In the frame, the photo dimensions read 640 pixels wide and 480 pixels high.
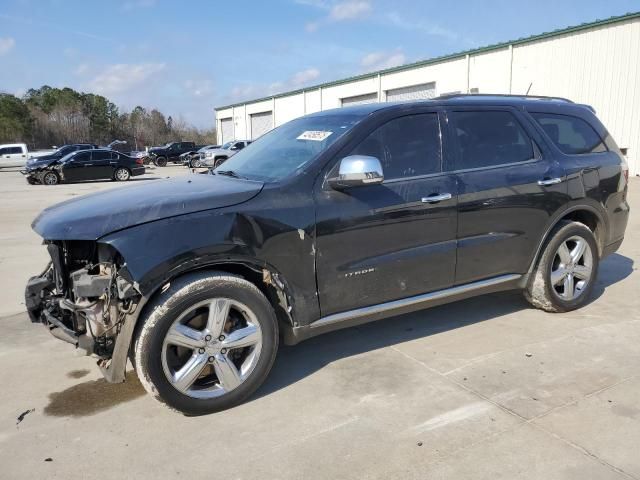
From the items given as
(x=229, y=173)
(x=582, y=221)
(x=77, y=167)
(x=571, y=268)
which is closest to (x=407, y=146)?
(x=229, y=173)

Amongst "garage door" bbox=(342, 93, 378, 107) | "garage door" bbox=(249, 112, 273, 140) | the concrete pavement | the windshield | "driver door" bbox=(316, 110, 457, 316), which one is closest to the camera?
the concrete pavement

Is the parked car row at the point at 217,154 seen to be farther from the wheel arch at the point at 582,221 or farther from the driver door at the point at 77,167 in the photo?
the wheel arch at the point at 582,221

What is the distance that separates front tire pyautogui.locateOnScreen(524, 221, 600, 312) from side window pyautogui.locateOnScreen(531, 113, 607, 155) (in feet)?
2.31

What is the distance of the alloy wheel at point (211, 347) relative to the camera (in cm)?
308

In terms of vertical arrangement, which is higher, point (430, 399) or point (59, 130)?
point (59, 130)

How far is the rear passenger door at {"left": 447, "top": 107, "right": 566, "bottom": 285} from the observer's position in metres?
4.04

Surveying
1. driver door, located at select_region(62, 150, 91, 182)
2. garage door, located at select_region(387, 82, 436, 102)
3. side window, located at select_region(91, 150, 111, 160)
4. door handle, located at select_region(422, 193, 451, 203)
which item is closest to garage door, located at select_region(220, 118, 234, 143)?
garage door, located at select_region(387, 82, 436, 102)

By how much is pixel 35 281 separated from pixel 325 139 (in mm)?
2154

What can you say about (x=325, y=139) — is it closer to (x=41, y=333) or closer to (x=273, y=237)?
(x=273, y=237)

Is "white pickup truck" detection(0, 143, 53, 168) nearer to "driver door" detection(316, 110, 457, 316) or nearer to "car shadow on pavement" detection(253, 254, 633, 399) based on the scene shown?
"car shadow on pavement" detection(253, 254, 633, 399)

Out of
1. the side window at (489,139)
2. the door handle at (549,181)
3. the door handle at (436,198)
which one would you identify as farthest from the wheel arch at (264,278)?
the door handle at (549,181)

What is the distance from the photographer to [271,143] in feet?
14.2

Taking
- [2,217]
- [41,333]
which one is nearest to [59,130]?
[2,217]

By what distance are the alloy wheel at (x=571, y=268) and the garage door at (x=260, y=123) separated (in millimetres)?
40577
